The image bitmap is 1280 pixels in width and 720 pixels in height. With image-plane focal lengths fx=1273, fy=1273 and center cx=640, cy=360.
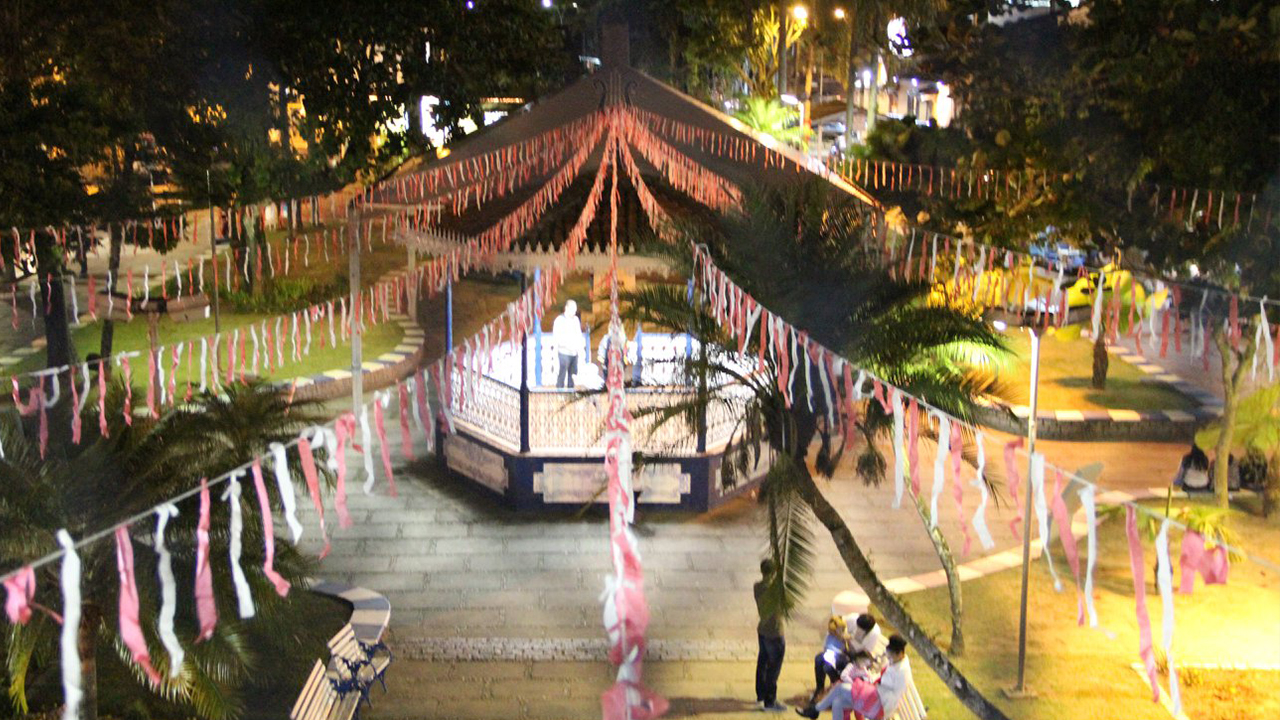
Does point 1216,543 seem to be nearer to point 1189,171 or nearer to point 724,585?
point 724,585

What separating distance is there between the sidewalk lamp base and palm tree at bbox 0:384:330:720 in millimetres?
5629

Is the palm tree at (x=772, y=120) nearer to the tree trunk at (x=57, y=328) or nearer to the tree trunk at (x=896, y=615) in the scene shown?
the tree trunk at (x=57, y=328)

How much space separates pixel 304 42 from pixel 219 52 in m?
1.28

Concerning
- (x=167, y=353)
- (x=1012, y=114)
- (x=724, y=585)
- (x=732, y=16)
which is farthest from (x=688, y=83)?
(x=724, y=585)

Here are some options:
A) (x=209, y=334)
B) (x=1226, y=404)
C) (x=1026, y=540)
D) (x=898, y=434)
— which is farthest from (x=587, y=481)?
(x=209, y=334)

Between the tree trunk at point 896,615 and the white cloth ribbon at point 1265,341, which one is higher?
the white cloth ribbon at point 1265,341

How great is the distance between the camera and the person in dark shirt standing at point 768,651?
393 inches

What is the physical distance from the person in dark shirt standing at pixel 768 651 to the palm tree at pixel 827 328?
0.52 m


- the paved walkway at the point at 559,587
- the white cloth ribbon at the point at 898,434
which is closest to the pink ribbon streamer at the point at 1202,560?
the white cloth ribbon at the point at 898,434

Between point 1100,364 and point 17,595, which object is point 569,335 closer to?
point 1100,364

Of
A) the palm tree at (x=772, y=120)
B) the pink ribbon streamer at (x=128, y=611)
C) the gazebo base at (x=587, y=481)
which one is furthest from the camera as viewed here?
the palm tree at (x=772, y=120)

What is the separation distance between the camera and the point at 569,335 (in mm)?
A: 16781

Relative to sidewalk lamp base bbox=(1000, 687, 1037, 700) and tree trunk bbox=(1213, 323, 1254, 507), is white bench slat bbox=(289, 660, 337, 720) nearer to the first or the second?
sidewalk lamp base bbox=(1000, 687, 1037, 700)

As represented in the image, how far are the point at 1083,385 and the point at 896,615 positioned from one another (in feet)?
40.8
